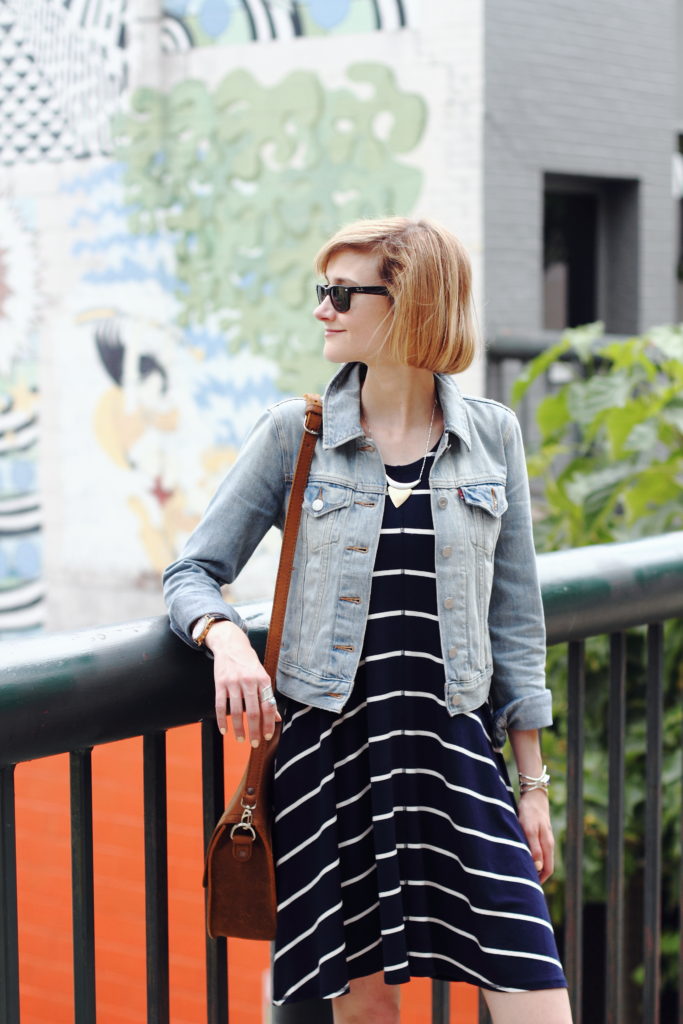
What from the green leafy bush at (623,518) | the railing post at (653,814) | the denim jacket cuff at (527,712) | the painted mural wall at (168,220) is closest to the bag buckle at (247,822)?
the denim jacket cuff at (527,712)

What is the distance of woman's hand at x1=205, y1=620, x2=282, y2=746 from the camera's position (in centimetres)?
162


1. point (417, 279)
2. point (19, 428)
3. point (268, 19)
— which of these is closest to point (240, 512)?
point (417, 279)

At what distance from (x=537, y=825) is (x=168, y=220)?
7.86 metres

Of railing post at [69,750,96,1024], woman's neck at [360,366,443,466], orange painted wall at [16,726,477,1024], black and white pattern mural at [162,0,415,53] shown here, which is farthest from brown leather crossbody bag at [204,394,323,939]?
black and white pattern mural at [162,0,415,53]

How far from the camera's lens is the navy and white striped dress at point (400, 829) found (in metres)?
1.89

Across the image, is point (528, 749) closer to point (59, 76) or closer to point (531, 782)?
point (531, 782)

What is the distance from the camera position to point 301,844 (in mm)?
1889

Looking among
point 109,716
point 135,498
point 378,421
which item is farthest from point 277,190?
point 109,716

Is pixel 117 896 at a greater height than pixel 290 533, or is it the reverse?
pixel 290 533

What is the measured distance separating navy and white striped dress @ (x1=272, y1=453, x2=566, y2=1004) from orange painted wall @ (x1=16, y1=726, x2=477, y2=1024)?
4762 mm

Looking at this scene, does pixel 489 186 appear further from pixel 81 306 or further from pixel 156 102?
pixel 81 306

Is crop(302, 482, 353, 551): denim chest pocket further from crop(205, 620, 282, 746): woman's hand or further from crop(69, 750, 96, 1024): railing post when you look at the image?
crop(69, 750, 96, 1024): railing post

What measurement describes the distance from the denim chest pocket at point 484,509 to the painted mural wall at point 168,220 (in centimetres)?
671

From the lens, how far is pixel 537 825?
205 centimetres
